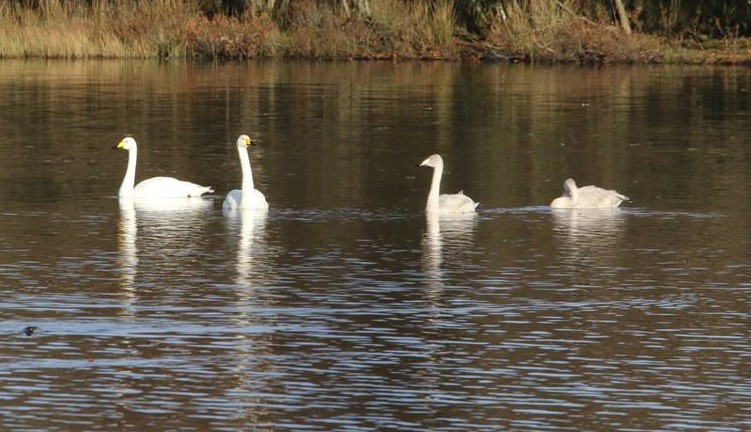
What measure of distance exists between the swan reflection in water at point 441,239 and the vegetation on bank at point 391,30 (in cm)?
3324

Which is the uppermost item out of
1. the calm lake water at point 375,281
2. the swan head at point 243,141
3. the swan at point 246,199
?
the swan head at point 243,141

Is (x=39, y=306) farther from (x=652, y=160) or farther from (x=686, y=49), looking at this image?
(x=686, y=49)

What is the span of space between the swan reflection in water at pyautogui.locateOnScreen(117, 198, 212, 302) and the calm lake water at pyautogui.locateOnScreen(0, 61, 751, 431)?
6cm

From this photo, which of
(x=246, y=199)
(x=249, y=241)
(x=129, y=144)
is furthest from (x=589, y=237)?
(x=129, y=144)

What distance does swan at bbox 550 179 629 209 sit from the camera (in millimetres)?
21547

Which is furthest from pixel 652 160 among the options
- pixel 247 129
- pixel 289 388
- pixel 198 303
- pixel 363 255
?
pixel 289 388

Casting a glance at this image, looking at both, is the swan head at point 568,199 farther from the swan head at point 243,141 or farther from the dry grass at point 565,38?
the dry grass at point 565,38

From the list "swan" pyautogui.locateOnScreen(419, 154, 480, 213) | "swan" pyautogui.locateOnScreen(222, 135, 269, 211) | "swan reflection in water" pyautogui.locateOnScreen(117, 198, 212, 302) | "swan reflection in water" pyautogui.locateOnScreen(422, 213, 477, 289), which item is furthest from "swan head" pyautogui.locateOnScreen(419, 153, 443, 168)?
"swan reflection in water" pyautogui.locateOnScreen(117, 198, 212, 302)

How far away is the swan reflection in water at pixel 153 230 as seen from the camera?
17359 millimetres

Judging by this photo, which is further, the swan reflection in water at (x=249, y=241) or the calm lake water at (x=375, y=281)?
the swan reflection in water at (x=249, y=241)

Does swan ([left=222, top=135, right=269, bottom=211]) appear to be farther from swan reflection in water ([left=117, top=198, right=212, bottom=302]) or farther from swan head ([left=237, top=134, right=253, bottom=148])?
swan head ([left=237, top=134, right=253, bottom=148])

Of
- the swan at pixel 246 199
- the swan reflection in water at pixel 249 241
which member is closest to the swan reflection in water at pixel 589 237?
the swan reflection in water at pixel 249 241

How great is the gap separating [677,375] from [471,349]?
1.62m

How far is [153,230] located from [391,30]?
36962 millimetres
